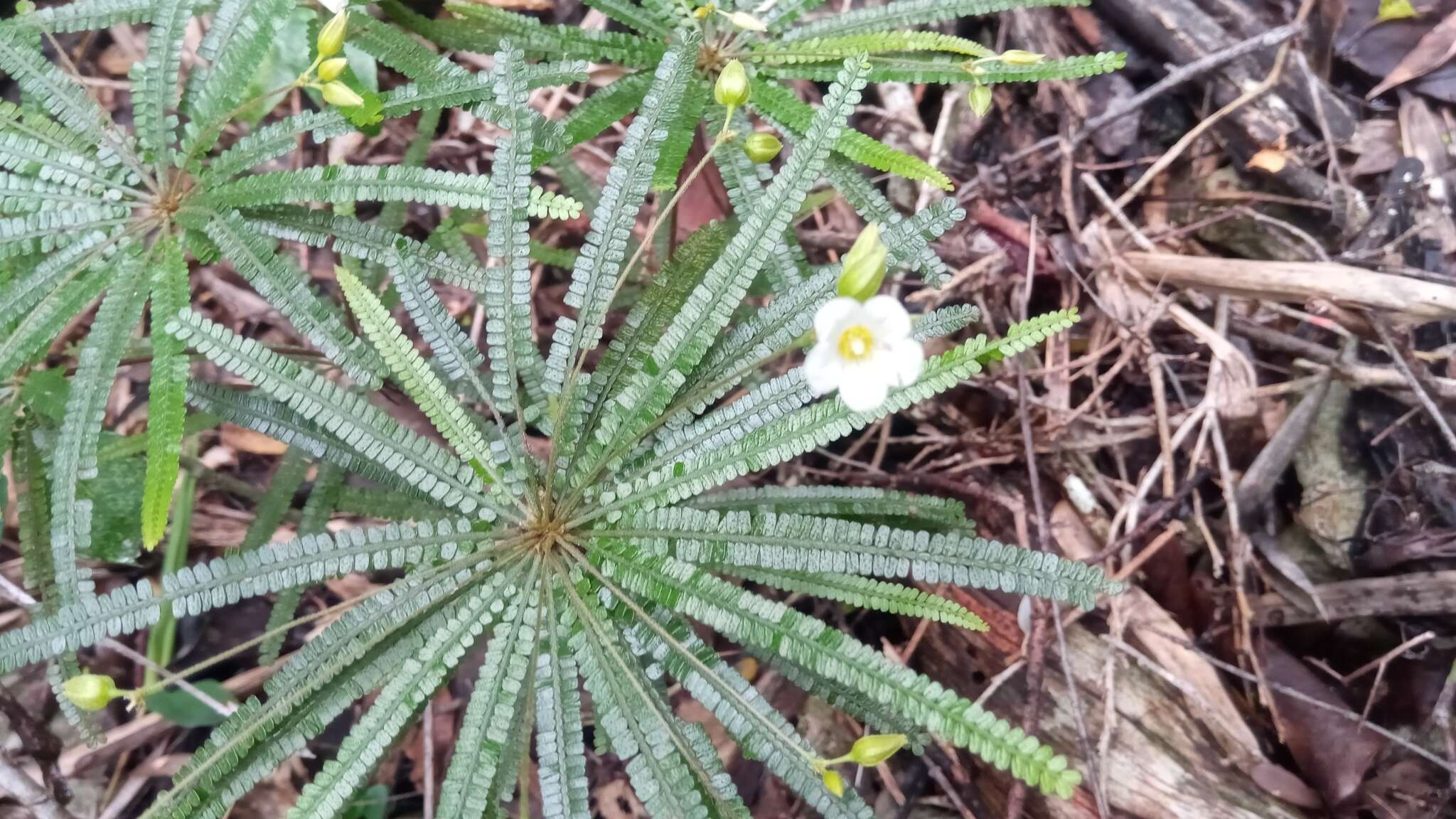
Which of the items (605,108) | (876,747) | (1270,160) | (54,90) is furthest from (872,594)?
(1270,160)

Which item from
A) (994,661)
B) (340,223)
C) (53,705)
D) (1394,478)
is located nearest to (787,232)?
(340,223)

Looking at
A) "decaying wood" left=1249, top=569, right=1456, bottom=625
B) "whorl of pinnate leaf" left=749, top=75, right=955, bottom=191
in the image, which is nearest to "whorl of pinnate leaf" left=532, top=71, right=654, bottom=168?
"whorl of pinnate leaf" left=749, top=75, right=955, bottom=191

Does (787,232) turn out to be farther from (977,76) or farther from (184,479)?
(184,479)

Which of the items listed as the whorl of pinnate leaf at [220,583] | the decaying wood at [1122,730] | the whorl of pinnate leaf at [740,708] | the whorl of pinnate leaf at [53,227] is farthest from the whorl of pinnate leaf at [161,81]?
the decaying wood at [1122,730]

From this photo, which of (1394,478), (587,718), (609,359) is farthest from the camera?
(587,718)

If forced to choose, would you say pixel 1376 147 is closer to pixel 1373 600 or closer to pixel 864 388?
pixel 1373 600

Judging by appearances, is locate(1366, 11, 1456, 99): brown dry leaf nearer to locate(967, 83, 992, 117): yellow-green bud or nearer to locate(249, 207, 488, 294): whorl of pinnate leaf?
locate(967, 83, 992, 117): yellow-green bud
